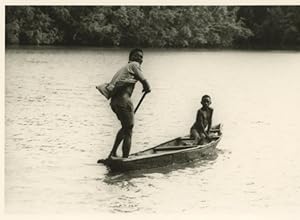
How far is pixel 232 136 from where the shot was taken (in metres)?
13.5

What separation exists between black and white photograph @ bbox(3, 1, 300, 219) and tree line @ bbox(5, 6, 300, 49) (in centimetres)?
7

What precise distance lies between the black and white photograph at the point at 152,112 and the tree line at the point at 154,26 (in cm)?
7

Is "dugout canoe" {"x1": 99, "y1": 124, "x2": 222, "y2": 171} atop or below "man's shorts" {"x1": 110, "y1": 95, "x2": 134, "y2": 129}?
below

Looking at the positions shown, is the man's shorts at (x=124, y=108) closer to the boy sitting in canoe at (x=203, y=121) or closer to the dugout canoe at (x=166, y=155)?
the dugout canoe at (x=166, y=155)

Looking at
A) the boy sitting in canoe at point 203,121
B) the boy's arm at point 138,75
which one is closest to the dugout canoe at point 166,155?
the boy sitting in canoe at point 203,121

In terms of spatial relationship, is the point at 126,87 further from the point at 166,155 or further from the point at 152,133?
the point at 152,133

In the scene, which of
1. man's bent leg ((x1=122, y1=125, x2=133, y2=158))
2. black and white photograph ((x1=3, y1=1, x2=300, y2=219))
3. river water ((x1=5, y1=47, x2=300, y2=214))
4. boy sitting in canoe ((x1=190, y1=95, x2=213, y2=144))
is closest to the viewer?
river water ((x1=5, y1=47, x2=300, y2=214))

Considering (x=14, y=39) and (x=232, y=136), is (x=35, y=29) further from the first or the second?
(x=232, y=136)

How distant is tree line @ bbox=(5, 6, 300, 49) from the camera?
1903 centimetres

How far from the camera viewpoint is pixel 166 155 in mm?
10523

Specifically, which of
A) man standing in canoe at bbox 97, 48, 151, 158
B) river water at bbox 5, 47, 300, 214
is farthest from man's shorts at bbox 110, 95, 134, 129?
river water at bbox 5, 47, 300, 214

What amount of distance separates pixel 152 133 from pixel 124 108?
11.9 ft

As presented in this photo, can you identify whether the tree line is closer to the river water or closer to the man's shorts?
the river water
